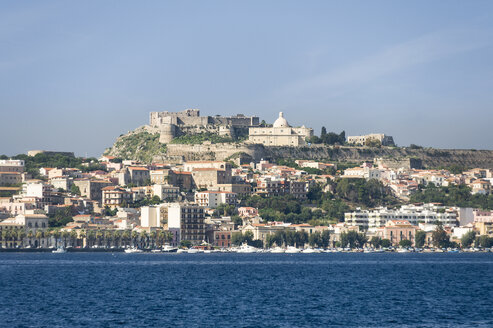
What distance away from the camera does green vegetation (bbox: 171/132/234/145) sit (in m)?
124

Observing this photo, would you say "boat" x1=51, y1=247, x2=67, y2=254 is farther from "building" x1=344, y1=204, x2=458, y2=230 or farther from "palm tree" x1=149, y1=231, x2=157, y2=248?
"building" x1=344, y1=204, x2=458, y2=230

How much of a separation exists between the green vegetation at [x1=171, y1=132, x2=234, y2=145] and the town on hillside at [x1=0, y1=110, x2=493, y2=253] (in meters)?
1.06

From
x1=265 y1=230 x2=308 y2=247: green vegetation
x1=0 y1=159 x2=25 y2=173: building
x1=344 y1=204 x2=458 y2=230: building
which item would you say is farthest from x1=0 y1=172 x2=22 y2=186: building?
x1=344 y1=204 x2=458 y2=230: building

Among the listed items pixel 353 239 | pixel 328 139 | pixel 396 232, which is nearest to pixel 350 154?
pixel 328 139

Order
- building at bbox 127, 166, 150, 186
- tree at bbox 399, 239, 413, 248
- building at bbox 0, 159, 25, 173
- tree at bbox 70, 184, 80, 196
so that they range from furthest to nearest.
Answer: building at bbox 0, 159, 25, 173
building at bbox 127, 166, 150, 186
tree at bbox 70, 184, 80, 196
tree at bbox 399, 239, 413, 248

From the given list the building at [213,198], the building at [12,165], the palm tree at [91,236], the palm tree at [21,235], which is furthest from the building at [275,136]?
the palm tree at [21,235]

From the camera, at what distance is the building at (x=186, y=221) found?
95.2 metres

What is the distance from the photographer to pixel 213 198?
104438 mm

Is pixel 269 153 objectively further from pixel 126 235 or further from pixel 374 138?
pixel 126 235

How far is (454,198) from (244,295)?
7143cm

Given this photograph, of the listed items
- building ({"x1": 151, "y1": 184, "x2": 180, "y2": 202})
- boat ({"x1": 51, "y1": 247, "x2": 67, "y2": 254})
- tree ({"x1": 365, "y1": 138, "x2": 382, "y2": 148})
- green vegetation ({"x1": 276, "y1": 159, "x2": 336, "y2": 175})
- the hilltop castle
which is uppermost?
the hilltop castle

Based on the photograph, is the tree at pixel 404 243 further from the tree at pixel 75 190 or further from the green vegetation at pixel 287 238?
the tree at pixel 75 190

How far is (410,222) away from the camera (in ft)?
336

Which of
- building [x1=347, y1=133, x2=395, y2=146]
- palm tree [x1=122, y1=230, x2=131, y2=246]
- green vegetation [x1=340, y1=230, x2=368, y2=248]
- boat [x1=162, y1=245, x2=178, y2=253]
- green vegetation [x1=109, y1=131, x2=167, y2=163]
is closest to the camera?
boat [x1=162, y1=245, x2=178, y2=253]
